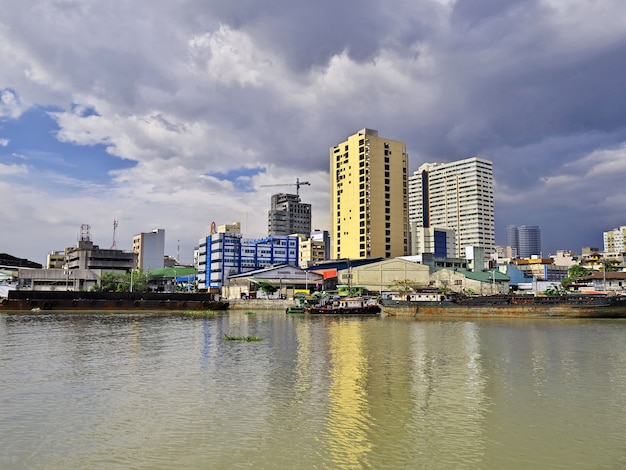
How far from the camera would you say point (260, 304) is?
320 ft

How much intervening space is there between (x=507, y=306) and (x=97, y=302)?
71487 millimetres

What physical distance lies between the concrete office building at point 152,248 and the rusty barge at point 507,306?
135865 mm

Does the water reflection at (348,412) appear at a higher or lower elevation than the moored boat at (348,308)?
lower

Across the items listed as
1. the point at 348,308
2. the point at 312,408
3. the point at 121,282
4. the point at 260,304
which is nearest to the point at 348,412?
the point at 312,408

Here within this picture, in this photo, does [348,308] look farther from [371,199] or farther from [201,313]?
[371,199]

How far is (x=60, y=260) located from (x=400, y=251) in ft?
432

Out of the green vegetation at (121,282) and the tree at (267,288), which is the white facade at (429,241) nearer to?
the tree at (267,288)

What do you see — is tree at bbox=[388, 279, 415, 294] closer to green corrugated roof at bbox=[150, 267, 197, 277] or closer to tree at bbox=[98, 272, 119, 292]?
tree at bbox=[98, 272, 119, 292]

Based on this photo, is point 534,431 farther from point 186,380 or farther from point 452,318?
point 452,318

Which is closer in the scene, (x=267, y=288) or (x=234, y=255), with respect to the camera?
(x=267, y=288)

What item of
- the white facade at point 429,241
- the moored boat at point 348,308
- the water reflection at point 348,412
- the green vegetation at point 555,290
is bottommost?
the water reflection at point 348,412

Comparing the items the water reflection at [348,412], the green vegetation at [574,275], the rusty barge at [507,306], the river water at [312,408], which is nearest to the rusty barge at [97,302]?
the rusty barge at [507,306]

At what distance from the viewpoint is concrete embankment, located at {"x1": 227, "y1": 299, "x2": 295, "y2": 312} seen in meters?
97.1

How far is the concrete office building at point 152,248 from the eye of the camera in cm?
19362
